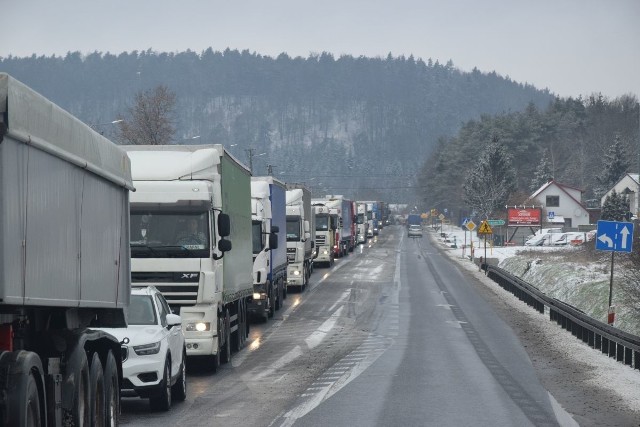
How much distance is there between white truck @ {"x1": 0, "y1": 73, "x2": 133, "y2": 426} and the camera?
747 centimetres

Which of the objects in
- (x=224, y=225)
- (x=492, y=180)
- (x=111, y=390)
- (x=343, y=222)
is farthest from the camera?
(x=492, y=180)

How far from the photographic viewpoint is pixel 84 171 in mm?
10055

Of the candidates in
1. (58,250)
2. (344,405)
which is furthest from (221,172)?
(58,250)

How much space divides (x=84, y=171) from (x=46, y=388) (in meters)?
2.17

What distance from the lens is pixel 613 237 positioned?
25.9m

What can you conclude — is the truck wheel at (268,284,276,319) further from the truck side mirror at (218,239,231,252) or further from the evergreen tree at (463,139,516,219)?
the evergreen tree at (463,139,516,219)

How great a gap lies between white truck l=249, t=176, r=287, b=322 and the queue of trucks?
767cm

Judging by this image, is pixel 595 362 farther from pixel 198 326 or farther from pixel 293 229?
pixel 293 229

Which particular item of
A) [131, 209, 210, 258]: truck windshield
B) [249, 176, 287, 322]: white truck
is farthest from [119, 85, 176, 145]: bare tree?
[131, 209, 210, 258]: truck windshield

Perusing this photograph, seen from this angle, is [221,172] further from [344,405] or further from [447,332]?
[447,332]

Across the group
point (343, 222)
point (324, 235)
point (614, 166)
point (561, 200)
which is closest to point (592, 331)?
point (324, 235)

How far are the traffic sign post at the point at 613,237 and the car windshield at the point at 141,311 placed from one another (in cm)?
1275

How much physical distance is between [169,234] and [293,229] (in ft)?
78.1

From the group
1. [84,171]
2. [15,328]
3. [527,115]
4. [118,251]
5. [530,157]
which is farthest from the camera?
[527,115]
